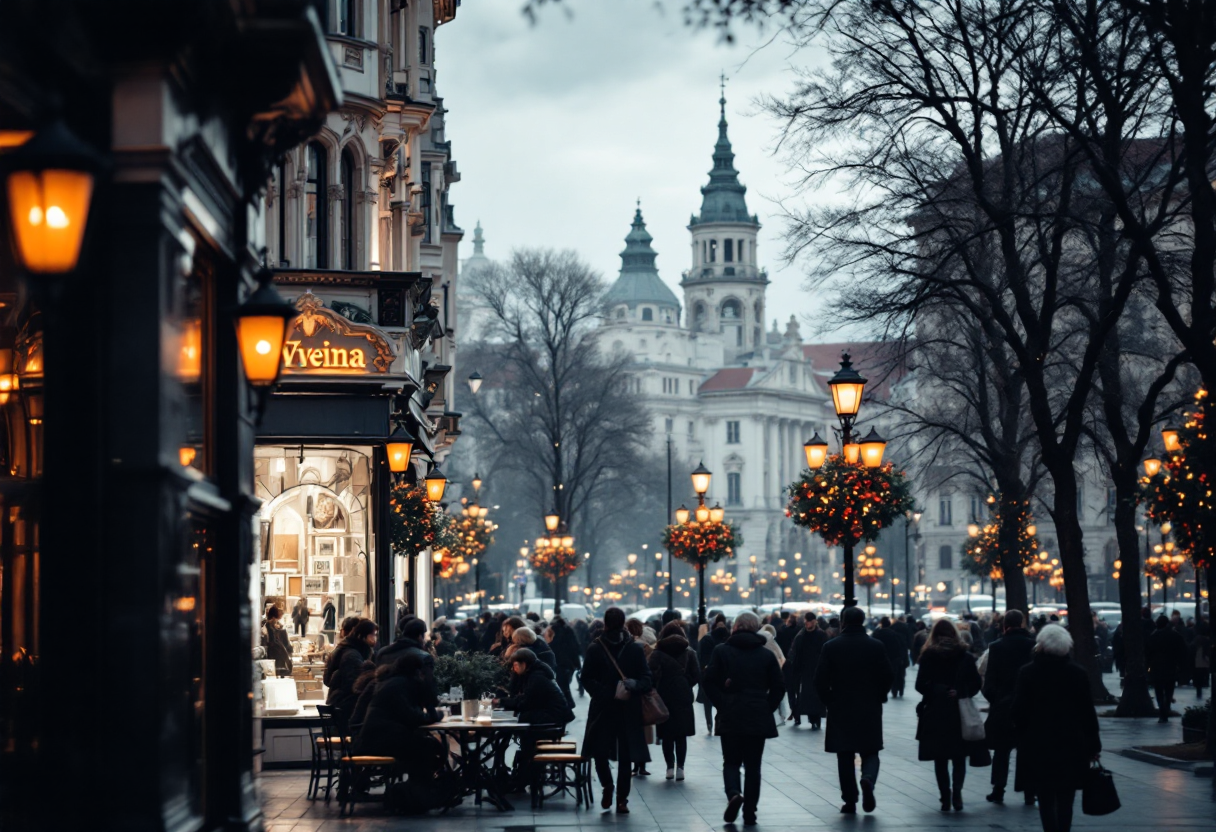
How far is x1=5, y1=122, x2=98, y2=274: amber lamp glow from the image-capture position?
682 centimetres

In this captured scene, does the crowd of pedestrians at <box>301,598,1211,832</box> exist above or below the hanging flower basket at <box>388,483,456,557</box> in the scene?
below

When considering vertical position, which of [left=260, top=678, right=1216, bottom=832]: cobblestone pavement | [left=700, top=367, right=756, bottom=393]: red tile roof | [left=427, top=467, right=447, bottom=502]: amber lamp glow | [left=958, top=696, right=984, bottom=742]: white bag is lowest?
[left=260, top=678, right=1216, bottom=832]: cobblestone pavement

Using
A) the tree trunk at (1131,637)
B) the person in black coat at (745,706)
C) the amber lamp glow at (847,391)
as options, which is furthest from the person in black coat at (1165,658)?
the person in black coat at (745,706)

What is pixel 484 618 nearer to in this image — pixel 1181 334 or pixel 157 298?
pixel 1181 334

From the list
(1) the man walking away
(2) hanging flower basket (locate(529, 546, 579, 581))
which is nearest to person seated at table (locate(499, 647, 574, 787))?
(1) the man walking away

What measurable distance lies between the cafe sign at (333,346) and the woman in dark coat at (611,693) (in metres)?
8.62

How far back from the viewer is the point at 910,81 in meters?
26.8

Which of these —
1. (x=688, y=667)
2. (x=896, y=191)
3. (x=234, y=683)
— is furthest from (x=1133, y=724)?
(x=234, y=683)

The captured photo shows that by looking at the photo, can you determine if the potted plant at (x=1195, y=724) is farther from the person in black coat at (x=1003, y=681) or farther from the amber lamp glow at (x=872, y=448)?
the person in black coat at (x=1003, y=681)

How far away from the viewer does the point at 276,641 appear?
2452 cm

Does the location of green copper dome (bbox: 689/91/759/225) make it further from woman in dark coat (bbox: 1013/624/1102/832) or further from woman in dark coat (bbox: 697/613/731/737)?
woman in dark coat (bbox: 1013/624/1102/832)

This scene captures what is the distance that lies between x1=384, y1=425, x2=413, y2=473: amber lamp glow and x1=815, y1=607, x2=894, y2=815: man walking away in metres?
10.3

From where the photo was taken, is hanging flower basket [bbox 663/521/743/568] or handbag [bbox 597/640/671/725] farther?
hanging flower basket [bbox 663/521/743/568]

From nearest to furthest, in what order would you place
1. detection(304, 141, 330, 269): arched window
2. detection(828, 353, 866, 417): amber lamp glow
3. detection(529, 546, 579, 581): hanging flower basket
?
1. detection(828, 353, 866, 417): amber lamp glow
2. detection(304, 141, 330, 269): arched window
3. detection(529, 546, 579, 581): hanging flower basket
